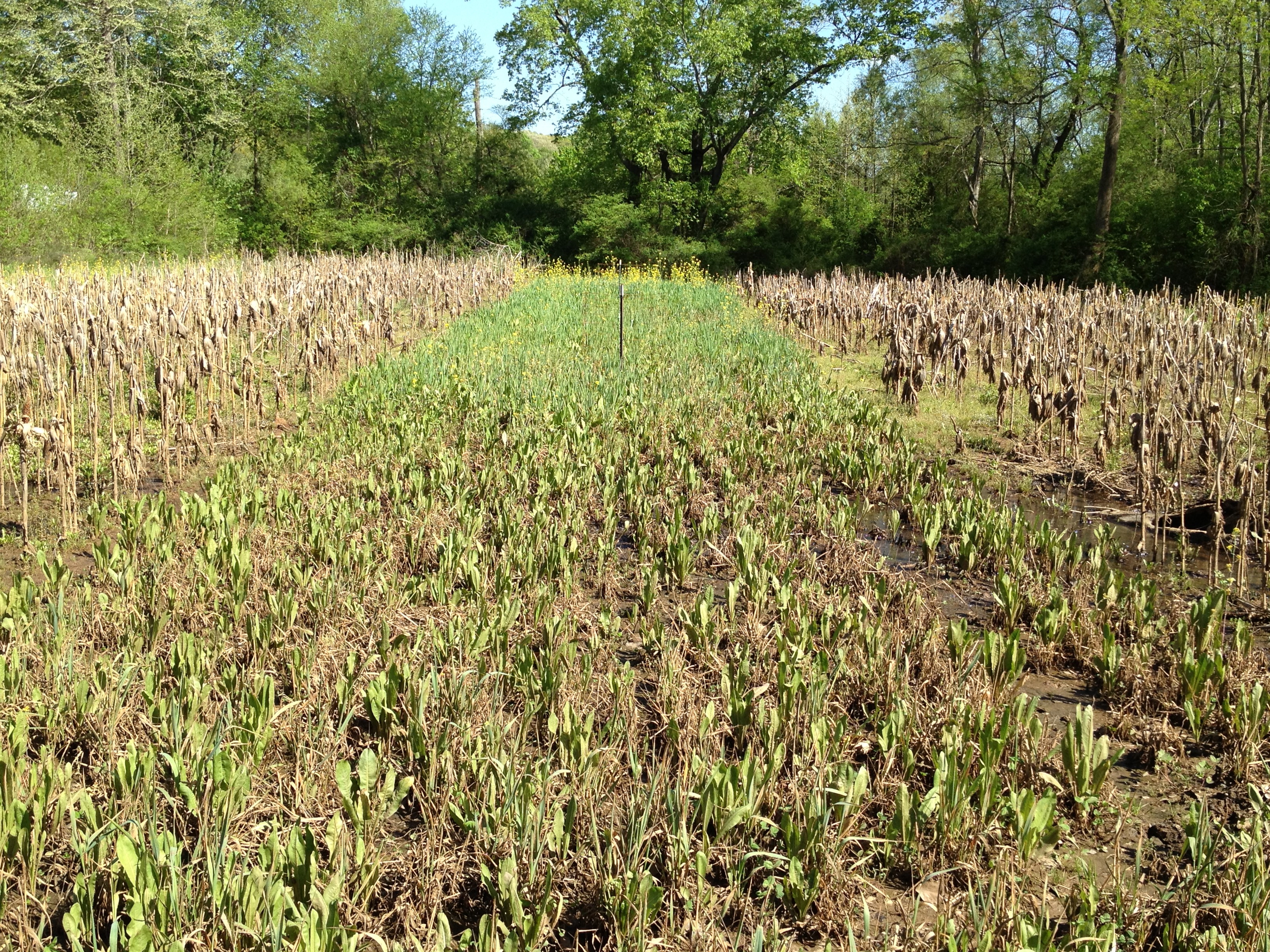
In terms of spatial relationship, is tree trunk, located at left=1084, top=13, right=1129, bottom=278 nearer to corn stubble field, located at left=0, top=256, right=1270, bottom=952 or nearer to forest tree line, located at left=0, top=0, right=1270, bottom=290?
forest tree line, located at left=0, top=0, right=1270, bottom=290

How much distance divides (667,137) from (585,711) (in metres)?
31.6

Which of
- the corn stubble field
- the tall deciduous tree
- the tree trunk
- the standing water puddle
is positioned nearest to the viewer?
the corn stubble field

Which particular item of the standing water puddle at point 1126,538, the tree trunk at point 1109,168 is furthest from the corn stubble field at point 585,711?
the tree trunk at point 1109,168

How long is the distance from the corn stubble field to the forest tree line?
1939 centimetres

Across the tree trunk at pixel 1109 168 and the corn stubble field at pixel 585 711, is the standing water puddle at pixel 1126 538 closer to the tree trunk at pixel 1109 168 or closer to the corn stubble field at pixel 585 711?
the corn stubble field at pixel 585 711

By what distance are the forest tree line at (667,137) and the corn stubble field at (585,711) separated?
763 inches

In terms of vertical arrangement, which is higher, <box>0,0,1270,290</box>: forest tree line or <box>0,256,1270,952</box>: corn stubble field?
<box>0,0,1270,290</box>: forest tree line

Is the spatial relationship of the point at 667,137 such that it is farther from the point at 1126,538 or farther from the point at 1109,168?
the point at 1126,538

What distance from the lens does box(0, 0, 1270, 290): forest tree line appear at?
74.5 feet

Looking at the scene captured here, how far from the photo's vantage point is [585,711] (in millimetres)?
3117

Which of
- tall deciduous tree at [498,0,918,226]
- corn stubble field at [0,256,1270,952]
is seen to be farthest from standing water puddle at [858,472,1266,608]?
tall deciduous tree at [498,0,918,226]

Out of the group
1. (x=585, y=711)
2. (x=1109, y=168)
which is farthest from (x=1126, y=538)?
(x=1109, y=168)

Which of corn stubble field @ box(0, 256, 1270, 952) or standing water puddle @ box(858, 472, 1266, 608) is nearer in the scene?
corn stubble field @ box(0, 256, 1270, 952)

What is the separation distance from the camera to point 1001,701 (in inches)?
131
